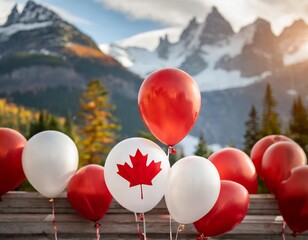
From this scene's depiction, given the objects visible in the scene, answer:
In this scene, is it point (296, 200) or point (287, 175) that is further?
point (287, 175)

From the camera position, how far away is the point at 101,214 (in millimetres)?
2820

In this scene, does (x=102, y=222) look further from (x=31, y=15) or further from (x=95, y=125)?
(x=31, y=15)

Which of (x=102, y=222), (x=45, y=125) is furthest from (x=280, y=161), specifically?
(x=45, y=125)

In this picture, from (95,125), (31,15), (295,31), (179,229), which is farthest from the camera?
(295,31)

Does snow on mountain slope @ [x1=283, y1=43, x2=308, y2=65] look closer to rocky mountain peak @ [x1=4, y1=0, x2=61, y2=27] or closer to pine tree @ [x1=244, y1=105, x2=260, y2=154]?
rocky mountain peak @ [x1=4, y1=0, x2=61, y2=27]

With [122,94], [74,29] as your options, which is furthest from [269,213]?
[74,29]

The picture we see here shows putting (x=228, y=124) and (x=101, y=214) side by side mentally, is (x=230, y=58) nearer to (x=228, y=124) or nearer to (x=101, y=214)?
(x=228, y=124)

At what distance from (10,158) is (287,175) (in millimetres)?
1952

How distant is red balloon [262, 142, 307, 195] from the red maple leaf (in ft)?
3.59

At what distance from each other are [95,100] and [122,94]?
6257cm

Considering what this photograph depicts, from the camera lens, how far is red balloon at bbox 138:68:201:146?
2.61 meters

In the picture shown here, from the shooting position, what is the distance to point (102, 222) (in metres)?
2.94

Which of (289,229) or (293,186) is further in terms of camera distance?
(289,229)

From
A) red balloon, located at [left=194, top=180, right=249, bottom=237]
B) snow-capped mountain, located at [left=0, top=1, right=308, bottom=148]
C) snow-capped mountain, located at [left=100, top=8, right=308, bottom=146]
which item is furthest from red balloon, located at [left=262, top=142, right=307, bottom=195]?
snow-capped mountain, located at [left=100, top=8, right=308, bottom=146]
